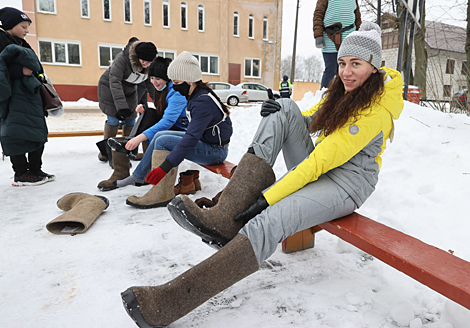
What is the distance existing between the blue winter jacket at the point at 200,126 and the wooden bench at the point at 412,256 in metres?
1.23

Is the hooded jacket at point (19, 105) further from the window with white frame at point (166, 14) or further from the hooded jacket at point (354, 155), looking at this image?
the window with white frame at point (166, 14)

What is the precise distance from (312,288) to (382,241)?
468 millimetres

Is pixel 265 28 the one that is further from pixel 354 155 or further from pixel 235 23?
pixel 354 155

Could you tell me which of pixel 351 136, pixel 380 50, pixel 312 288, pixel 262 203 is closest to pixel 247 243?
pixel 262 203

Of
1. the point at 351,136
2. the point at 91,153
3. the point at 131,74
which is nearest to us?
the point at 351,136

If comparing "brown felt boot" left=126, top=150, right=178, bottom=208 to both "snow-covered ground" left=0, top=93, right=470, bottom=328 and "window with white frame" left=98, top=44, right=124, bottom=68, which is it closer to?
"snow-covered ground" left=0, top=93, right=470, bottom=328

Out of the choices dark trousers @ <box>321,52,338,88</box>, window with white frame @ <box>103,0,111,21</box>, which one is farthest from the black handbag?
window with white frame @ <box>103,0,111,21</box>

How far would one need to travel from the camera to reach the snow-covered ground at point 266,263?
148cm

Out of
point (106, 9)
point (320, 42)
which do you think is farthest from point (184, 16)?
point (320, 42)

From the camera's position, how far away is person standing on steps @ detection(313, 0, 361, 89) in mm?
4066

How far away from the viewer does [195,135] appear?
2.56 meters

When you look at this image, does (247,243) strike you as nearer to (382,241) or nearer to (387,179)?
(382,241)

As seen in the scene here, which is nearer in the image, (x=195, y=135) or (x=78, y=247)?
(x=78, y=247)

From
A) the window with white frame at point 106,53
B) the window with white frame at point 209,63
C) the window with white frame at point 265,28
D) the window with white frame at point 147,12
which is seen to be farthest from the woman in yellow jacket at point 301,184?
the window with white frame at point 265,28
